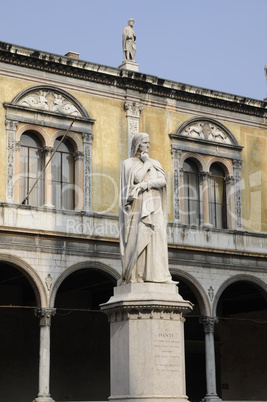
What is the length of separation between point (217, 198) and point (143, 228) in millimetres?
14706

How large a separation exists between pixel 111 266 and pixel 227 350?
8829 millimetres

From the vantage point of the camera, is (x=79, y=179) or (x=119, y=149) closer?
(x=79, y=179)

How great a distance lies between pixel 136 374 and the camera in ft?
31.3

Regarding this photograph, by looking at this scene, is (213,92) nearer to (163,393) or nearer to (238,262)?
(238,262)

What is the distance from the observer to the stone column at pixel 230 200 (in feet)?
79.8

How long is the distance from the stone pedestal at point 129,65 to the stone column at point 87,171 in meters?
2.54

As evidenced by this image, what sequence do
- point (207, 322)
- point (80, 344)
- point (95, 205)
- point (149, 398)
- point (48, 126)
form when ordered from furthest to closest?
point (80, 344) → point (207, 322) → point (95, 205) → point (48, 126) → point (149, 398)

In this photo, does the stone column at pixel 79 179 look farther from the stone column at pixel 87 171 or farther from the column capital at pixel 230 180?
the column capital at pixel 230 180

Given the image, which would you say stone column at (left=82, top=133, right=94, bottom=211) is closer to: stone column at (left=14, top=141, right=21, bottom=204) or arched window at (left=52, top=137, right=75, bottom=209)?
arched window at (left=52, top=137, right=75, bottom=209)

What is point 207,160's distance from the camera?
80.1 ft

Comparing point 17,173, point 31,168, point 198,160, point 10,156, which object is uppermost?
point 198,160

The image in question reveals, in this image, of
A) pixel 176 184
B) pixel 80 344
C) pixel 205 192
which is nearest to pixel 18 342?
pixel 80 344

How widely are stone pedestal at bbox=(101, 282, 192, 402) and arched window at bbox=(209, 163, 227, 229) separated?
1446cm

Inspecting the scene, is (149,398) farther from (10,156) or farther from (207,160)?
(207,160)
